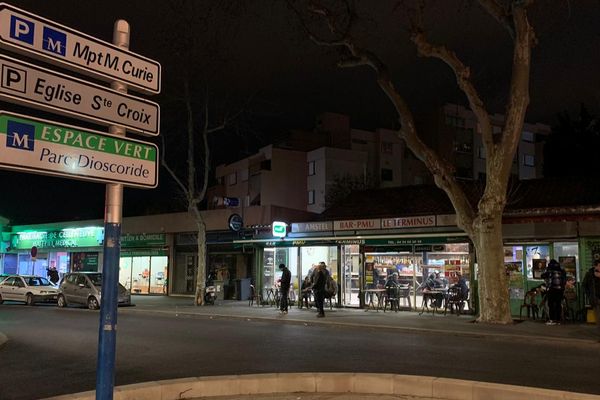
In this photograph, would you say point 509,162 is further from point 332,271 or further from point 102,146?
point 102,146

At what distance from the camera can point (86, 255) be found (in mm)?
36094

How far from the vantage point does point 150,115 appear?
5520 millimetres

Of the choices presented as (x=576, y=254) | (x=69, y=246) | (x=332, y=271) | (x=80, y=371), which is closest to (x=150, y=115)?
(x=80, y=371)

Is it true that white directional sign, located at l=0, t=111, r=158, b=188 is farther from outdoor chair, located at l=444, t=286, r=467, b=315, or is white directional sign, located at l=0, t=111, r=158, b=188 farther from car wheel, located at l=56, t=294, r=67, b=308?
car wheel, located at l=56, t=294, r=67, b=308

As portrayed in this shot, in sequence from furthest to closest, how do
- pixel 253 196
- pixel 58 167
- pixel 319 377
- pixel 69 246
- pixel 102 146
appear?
pixel 253 196, pixel 69 246, pixel 319 377, pixel 102 146, pixel 58 167

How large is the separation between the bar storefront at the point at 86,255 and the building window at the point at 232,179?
53.7 feet

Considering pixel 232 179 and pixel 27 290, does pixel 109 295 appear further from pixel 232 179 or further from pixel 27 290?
pixel 232 179

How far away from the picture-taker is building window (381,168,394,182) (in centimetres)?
5097

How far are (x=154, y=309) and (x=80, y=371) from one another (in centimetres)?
1348

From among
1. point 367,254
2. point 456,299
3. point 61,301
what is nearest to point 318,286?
point 367,254

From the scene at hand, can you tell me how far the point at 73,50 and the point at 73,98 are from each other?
1.37ft

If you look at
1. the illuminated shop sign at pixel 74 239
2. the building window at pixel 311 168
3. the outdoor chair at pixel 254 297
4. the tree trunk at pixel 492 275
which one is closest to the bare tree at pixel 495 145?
the tree trunk at pixel 492 275

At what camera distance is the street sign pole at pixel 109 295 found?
5.00 metres

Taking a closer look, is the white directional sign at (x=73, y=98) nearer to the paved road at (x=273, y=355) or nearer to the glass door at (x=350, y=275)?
the paved road at (x=273, y=355)
